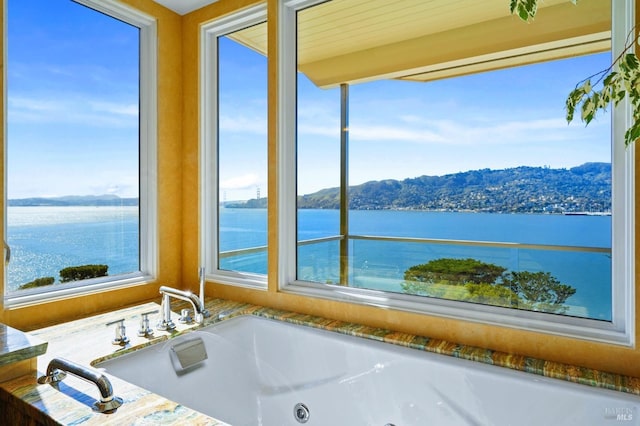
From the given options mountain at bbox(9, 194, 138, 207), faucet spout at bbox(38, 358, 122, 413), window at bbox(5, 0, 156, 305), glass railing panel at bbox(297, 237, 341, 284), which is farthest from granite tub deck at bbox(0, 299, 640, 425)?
mountain at bbox(9, 194, 138, 207)

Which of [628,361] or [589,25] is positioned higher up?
[589,25]

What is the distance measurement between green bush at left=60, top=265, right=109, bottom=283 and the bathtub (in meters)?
0.86

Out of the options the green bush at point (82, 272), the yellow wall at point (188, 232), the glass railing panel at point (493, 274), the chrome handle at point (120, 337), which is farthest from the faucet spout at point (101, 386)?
the glass railing panel at point (493, 274)

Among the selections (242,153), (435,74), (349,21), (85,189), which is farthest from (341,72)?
(85,189)

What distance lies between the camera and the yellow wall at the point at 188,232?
190cm

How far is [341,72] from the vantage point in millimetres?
2590

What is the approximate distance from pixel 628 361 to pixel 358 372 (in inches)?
42.3

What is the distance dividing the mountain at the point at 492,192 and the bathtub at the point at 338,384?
791 millimetres

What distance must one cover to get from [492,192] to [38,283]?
2.50 metres

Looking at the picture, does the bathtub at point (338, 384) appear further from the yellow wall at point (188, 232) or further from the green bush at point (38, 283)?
the green bush at point (38, 283)

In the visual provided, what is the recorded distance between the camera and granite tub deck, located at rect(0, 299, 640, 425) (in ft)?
4.04

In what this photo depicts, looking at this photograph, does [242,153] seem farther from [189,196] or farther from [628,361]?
[628,361]

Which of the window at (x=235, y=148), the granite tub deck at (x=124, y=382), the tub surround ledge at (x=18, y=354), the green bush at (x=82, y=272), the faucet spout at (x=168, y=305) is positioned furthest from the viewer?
the window at (x=235, y=148)

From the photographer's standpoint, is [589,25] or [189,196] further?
[189,196]
